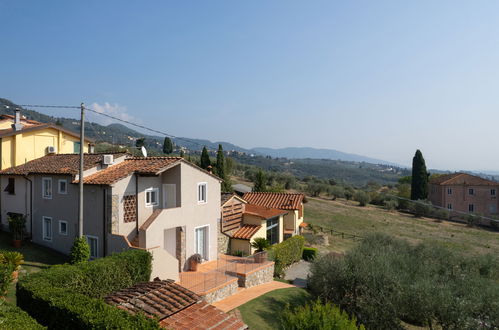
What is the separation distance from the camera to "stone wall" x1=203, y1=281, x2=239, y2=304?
15.8 meters

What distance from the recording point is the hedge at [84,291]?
9195mm

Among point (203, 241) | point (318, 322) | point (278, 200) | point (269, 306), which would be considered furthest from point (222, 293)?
point (278, 200)

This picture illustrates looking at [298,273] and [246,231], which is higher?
[246,231]

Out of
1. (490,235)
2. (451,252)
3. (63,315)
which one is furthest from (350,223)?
(63,315)

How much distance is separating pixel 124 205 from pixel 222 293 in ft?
21.9

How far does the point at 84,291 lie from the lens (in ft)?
41.9

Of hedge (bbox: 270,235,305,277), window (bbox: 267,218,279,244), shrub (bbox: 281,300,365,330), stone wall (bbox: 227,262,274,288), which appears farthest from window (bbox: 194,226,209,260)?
shrub (bbox: 281,300,365,330)

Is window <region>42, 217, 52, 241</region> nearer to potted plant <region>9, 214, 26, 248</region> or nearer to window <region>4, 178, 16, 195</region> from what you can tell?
potted plant <region>9, 214, 26, 248</region>

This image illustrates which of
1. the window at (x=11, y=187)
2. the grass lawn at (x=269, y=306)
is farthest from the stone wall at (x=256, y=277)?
the window at (x=11, y=187)

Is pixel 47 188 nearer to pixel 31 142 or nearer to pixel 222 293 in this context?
pixel 31 142

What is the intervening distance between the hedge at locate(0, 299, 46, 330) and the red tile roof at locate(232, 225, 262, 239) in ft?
52.0

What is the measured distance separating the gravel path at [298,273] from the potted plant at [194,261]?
6949 mm

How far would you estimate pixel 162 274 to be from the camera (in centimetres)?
1648

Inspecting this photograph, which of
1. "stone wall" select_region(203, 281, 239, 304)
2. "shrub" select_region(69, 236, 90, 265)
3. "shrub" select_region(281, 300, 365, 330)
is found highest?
"shrub" select_region(69, 236, 90, 265)
